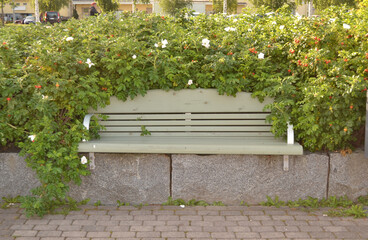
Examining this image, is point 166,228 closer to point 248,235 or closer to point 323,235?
point 248,235

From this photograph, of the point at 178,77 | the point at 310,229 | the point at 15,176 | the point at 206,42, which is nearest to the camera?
the point at 310,229

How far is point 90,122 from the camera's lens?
4.44 metres

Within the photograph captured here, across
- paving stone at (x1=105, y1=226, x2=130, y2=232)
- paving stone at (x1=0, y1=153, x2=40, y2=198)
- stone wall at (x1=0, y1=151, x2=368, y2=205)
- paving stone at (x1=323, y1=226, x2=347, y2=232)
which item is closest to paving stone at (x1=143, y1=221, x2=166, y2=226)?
paving stone at (x1=105, y1=226, x2=130, y2=232)

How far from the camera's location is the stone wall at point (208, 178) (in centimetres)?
425

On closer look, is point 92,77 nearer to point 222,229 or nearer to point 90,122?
point 90,122

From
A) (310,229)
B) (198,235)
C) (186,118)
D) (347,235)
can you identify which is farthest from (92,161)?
(347,235)

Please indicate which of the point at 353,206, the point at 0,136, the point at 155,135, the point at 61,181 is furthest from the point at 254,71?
the point at 0,136

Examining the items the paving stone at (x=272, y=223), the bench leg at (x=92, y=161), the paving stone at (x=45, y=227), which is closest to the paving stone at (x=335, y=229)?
the paving stone at (x=272, y=223)

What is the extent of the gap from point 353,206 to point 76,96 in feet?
8.61

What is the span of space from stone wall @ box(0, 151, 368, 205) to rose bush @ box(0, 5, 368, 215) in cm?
17

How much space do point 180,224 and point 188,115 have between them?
3.70 feet

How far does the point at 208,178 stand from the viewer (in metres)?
4.31

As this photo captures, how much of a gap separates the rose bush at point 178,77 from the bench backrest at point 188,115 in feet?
0.32

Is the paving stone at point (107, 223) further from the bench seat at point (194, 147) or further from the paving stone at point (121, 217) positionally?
the bench seat at point (194, 147)
